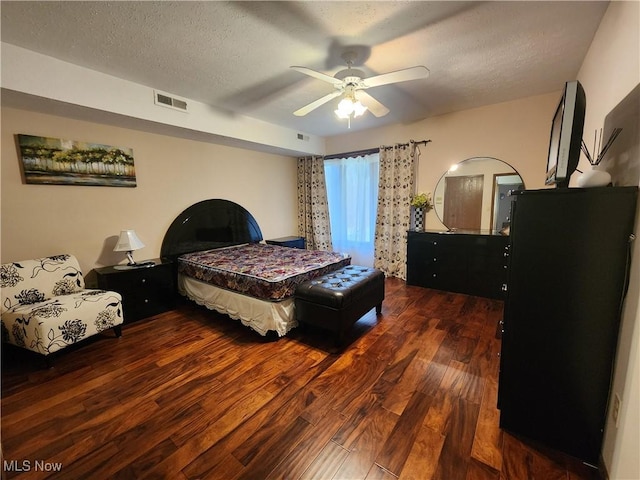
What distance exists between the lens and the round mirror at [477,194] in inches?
138

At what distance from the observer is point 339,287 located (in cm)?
245

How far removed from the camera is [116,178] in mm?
3068

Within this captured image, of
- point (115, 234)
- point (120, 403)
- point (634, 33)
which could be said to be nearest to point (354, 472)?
point (120, 403)

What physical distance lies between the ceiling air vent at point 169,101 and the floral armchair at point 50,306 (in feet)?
6.14

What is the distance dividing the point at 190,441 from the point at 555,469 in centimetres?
187

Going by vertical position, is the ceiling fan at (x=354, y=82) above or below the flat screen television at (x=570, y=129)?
above

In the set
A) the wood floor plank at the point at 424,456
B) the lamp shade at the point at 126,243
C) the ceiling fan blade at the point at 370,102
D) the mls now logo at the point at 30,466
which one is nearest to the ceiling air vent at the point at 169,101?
the lamp shade at the point at 126,243

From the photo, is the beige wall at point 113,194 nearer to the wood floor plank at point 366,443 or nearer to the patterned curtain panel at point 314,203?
the patterned curtain panel at point 314,203

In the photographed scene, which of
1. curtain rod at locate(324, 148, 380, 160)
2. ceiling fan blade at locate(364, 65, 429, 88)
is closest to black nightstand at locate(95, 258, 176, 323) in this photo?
ceiling fan blade at locate(364, 65, 429, 88)

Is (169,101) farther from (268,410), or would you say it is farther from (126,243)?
(268,410)

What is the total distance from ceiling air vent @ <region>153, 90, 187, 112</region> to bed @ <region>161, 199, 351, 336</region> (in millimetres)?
1299

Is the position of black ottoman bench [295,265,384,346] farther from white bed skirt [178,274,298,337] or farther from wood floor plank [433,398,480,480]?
wood floor plank [433,398,480,480]

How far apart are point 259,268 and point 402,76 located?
2179mm

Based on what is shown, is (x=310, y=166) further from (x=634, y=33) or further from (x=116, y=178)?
(x=634, y=33)
